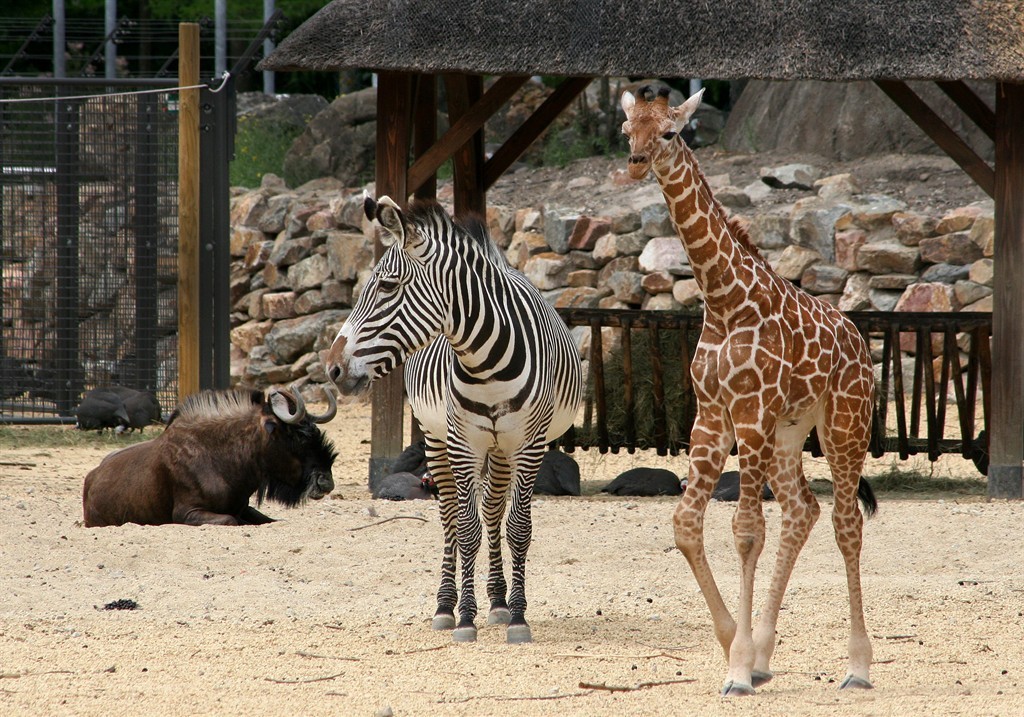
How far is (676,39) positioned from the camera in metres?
8.97

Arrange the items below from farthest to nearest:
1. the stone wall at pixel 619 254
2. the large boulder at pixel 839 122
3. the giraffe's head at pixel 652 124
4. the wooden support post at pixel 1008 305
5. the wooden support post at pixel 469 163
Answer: the large boulder at pixel 839 122, the stone wall at pixel 619 254, the wooden support post at pixel 469 163, the wooden support post at pixel 1008 305, the giraffe's head at pixel 652 124

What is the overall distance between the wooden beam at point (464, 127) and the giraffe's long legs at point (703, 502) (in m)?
5.10

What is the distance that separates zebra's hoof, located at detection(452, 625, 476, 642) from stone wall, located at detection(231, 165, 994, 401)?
7.01 metres

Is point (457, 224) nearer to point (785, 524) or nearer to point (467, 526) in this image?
point (467, 526)

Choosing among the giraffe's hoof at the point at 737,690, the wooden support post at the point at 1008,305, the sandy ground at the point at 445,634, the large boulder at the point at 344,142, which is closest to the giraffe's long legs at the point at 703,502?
the giraffe's hoof at the point at 737,690

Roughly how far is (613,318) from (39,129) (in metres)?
5.69

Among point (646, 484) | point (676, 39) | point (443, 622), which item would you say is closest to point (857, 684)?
point (443, 622)

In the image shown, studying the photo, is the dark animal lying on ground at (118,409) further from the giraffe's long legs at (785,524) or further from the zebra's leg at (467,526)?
the giraffe's long legs at (785,524)

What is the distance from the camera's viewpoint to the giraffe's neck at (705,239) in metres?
4.67

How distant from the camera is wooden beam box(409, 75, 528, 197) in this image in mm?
9383

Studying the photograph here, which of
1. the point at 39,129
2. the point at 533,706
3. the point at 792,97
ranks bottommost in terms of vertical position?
the point at 533,706

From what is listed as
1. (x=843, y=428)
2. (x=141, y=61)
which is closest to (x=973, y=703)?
(x=843, y=428)

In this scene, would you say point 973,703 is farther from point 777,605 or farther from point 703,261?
point 703,261

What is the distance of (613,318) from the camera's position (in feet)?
34.6
